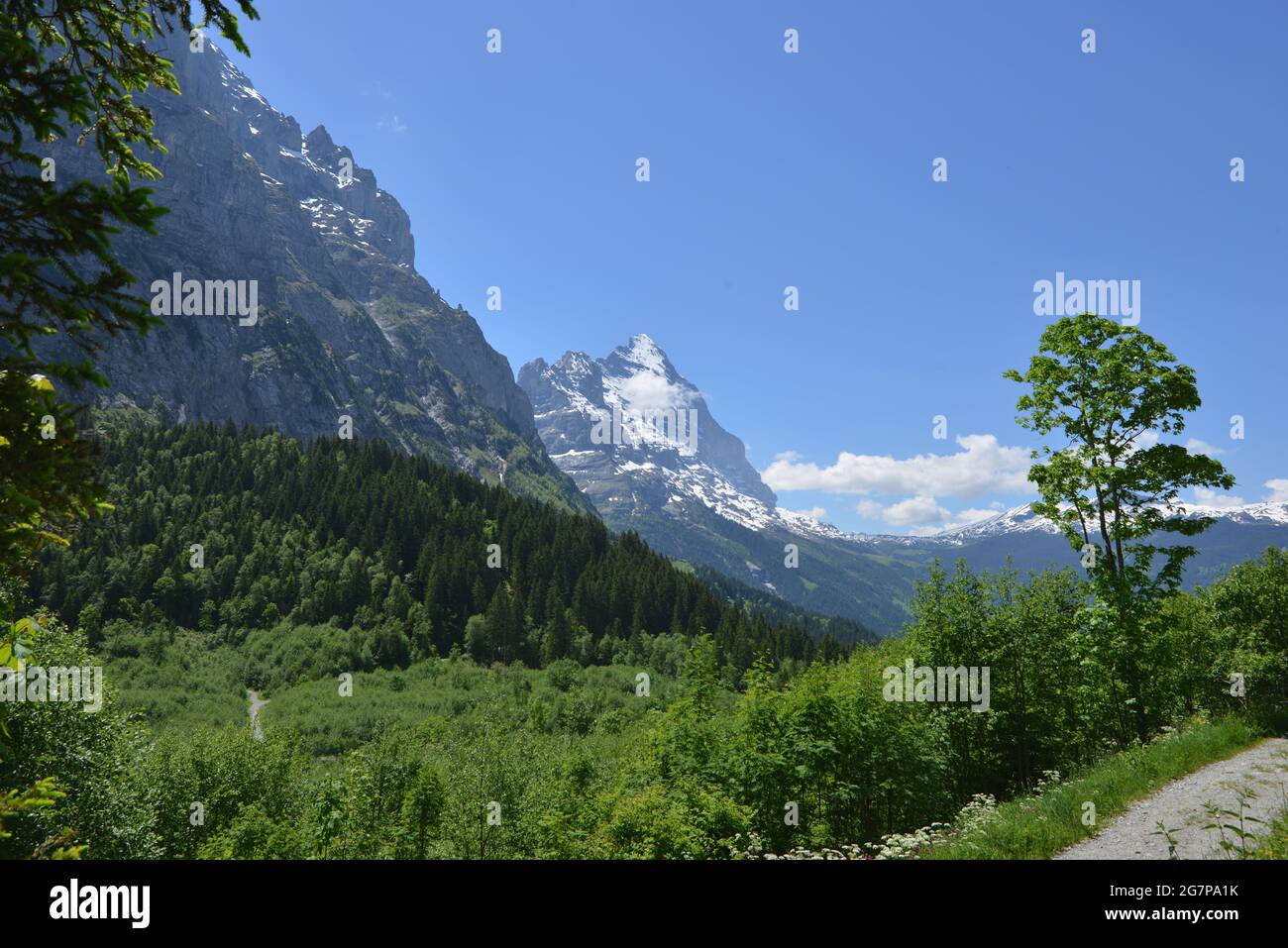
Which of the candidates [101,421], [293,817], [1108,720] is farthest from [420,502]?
[1108,720]

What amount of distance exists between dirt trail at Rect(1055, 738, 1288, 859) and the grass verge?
0.29 m

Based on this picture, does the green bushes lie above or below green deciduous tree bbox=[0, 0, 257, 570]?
below

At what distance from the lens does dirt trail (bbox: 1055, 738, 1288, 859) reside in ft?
34.7

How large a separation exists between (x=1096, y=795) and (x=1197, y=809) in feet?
6.08

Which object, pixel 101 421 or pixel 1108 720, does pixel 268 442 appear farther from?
pixel 1108 720

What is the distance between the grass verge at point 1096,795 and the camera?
1184cm

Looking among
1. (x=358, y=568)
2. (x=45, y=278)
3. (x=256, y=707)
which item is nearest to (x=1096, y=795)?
(x=45, y=278)

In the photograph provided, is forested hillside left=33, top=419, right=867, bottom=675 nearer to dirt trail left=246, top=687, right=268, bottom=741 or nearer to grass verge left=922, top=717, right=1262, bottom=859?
dirt trail left=246, top=687, right=268, bottom=741

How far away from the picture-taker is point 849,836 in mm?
22281

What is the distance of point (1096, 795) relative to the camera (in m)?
13.9

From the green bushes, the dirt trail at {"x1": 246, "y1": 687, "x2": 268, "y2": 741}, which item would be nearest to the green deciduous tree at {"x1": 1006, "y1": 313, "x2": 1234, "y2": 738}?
the green bushes

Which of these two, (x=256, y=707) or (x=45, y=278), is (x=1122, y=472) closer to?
(x=45, y=278)

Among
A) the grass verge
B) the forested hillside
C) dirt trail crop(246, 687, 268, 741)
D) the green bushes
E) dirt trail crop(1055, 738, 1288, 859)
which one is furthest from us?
the forested hillside
